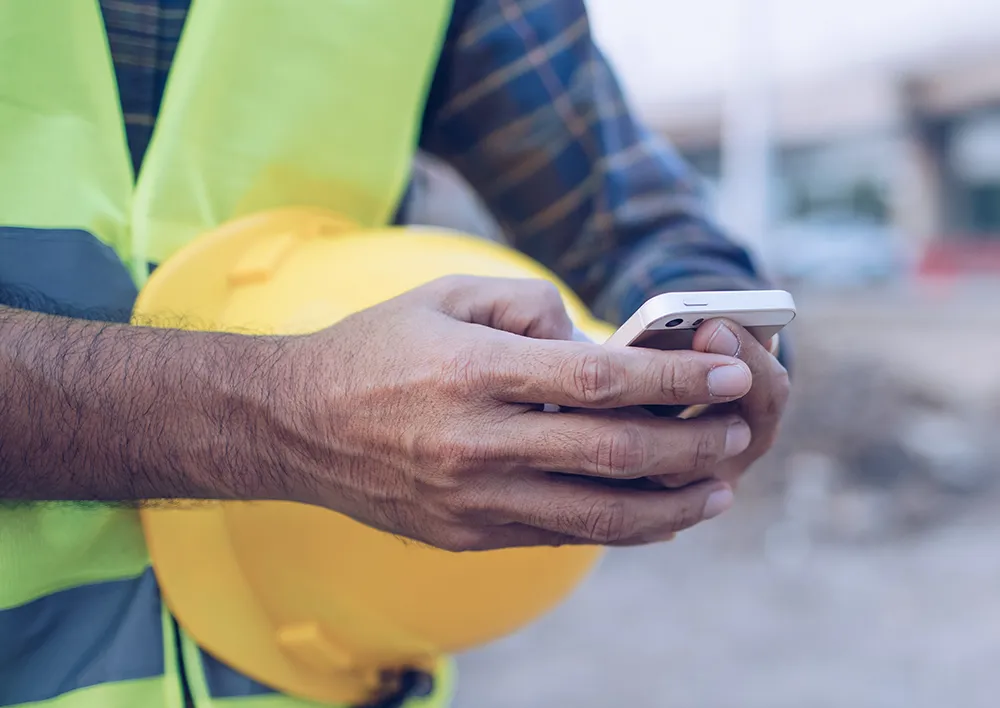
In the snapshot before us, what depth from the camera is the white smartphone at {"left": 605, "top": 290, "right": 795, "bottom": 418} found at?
677 millimetres

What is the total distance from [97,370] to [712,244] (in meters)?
0.72

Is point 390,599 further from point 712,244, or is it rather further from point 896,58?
point 896,58

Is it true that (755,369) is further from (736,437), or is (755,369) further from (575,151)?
(575,151)

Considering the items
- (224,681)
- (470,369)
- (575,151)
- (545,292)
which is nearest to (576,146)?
(575,151)

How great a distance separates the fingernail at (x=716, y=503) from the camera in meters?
0.79

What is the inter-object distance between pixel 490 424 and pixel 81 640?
1.31 ft

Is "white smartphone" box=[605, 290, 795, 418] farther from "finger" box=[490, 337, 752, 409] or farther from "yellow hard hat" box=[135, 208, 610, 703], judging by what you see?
"yellow hard hat" box=[135, 208, 610, 703]

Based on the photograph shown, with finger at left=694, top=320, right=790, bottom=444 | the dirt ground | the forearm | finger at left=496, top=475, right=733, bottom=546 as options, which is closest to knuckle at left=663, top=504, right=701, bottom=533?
finger at left=496, top=475, right=733, bottom=546

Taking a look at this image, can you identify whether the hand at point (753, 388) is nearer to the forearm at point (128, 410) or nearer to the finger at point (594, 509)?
the finger at point (594, 509)

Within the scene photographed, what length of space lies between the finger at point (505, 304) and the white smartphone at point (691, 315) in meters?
0.05

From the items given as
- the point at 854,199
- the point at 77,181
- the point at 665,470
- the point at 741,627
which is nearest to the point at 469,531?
the point at 665,470

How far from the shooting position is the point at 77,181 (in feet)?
2.65

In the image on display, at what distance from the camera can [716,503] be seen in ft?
2.61

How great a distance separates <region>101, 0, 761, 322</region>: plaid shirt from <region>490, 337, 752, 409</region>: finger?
0.42 m
